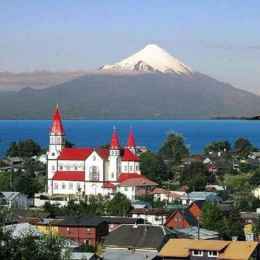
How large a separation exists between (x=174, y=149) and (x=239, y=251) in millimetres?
48424

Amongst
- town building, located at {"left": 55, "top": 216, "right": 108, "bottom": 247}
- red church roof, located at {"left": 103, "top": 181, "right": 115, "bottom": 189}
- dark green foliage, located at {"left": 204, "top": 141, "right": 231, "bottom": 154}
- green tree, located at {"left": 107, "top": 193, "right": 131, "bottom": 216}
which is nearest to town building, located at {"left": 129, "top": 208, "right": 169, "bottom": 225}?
green tree, located at {"left": 107, "top": 193, "right": 131, "bottom": 216}

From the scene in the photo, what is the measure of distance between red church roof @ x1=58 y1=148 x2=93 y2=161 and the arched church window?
73cm

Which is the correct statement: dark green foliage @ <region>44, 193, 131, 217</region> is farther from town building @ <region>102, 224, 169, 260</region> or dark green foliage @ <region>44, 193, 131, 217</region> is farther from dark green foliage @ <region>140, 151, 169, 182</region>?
dark green foliage @ <region>140, 151, 169, 182</region>

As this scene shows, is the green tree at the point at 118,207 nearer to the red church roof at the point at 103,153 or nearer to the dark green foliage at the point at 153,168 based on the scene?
the red church roof at the point at 103,153

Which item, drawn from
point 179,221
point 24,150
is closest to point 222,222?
point 179,221

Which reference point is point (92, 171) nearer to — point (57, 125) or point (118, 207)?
point (57, 125)

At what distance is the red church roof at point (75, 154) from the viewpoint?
4835 centimetres

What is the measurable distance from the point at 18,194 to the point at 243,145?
38102mm

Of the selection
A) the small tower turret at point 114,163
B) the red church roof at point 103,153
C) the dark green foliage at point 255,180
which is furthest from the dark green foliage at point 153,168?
the dark green foliage at point 255,180

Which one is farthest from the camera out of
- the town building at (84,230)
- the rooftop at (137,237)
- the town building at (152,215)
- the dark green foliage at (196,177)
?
the dark green foliage at (196,177)

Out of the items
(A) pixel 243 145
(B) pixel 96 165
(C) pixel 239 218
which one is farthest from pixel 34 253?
(A) pixel 243 145

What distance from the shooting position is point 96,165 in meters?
47.8

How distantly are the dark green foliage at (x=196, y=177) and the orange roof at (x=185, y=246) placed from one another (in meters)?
23.4

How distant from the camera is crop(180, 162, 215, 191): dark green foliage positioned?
50.3 metres
